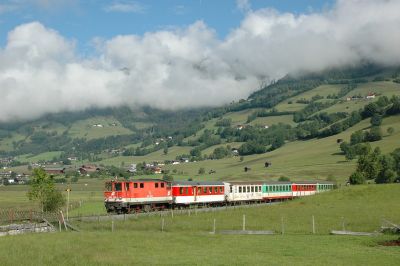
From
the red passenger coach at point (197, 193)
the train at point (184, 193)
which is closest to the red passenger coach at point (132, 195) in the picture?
the train at point (184, 193)

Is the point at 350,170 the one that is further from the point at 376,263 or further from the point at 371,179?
the point at 376,263

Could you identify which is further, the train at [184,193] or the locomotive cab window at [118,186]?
the train at [184,193]

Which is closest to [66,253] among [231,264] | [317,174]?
[231,264]

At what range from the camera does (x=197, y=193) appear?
8231 cm

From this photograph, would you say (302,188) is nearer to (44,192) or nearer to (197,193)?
Result: (197,193)

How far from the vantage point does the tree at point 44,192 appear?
92250 millimetres

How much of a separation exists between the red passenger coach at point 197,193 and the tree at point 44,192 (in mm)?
27776

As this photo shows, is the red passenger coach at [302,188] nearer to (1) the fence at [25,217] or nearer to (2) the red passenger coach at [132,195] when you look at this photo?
(2) the red passenger coach at [132,195]

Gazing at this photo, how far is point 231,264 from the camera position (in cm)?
2873

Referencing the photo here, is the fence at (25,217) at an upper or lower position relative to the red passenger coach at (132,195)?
lower

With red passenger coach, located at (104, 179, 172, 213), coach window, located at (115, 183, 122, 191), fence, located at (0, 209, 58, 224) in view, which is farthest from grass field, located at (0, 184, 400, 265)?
coach window, located at (115, 183, 122, 191)

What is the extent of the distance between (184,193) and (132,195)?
41.8ft

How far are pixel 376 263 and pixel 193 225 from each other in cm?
2566

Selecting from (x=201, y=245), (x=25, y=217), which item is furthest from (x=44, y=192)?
(x=201, y=245)
